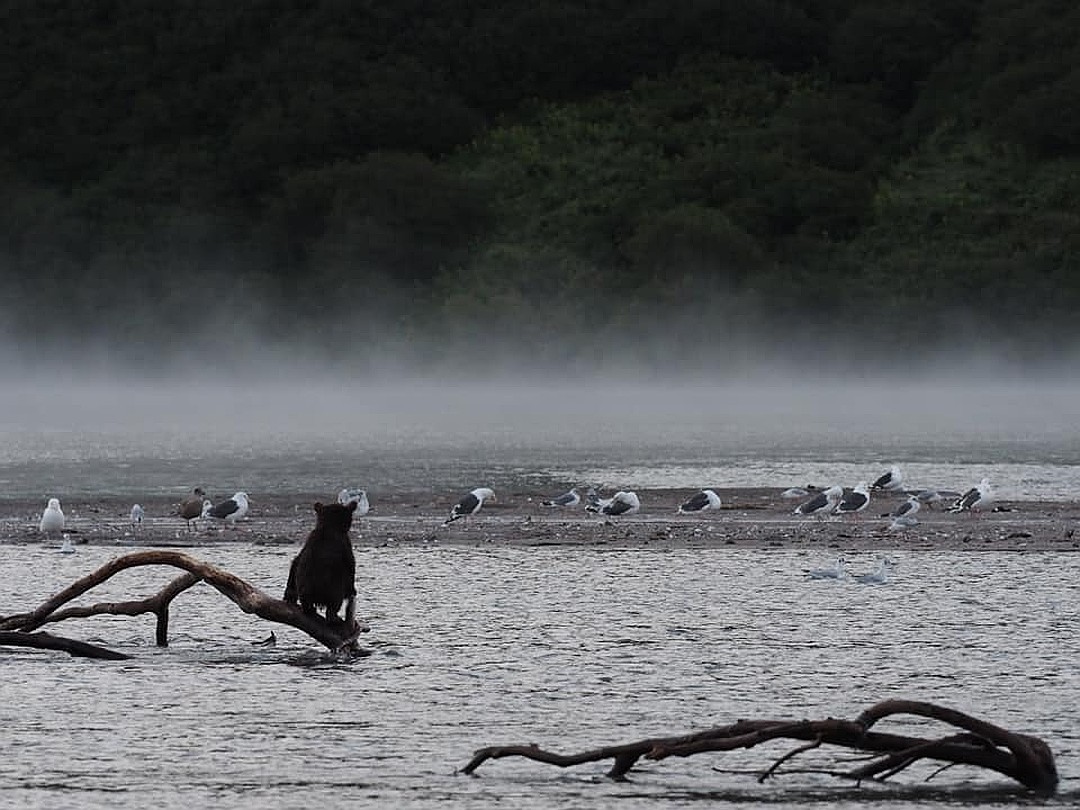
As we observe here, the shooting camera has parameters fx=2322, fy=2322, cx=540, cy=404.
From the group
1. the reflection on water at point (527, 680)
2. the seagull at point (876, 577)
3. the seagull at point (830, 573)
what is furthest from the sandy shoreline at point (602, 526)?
the seagull at point (876, 577)

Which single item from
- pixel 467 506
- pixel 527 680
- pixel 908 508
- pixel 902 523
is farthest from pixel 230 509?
pixel 527 680

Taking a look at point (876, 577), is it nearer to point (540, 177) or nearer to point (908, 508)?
point (908, 508)

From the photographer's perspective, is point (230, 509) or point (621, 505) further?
point (621, 505)

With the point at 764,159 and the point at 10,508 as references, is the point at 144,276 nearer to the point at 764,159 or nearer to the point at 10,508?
the point at 764,159

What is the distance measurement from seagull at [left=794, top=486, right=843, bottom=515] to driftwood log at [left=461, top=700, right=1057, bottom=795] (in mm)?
14044

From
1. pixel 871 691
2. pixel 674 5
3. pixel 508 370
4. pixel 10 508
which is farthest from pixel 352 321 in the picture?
pixel 871 691

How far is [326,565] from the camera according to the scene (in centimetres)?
1484

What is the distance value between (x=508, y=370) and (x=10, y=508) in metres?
52.2

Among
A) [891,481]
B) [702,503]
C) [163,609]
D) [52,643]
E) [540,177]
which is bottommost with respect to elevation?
[52,643]

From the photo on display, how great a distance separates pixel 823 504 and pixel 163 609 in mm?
11641

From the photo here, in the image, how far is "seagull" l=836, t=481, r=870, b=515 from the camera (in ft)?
85.0

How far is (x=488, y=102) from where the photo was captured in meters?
92.9

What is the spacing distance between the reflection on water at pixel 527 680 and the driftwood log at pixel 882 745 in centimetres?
20

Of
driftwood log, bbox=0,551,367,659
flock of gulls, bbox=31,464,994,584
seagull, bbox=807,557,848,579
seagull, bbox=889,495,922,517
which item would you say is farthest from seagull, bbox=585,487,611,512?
driftwood log, bbox=0,551,367,659
